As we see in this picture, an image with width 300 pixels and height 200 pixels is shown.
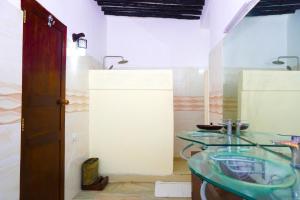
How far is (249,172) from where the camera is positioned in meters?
1.14

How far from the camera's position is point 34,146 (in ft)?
6.67

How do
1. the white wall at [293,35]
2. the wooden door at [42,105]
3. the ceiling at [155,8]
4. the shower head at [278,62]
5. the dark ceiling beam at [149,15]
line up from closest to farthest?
the white wall at [293,35], the shower head at [278,62], the wooden door at [42,105], the ceiling at [155,8], the dark ceiling beam at [149,15]

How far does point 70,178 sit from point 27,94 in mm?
1291

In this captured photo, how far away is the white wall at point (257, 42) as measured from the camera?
5.30ft

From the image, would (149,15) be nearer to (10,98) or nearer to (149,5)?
(149,5)

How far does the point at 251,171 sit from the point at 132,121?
7.98 feet

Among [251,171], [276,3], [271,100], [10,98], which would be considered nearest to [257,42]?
[276,3]

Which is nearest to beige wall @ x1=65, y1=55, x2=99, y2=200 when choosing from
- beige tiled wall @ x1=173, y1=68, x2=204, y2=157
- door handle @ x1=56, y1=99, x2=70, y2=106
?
door handle @ x1=56, y1=99, x2=70, y2=106

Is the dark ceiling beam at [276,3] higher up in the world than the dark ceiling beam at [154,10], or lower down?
lower down

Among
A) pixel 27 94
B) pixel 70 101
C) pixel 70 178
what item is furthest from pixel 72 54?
pixel 70 178

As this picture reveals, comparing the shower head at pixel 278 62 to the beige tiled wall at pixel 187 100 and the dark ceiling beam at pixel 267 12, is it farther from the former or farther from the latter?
the beige tiled wall at pixel 187 100

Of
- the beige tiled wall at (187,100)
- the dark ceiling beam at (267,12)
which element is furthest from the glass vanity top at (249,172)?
the beige tiled wall at (187,100)

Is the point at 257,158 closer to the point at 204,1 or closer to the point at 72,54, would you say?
the point at 72,54

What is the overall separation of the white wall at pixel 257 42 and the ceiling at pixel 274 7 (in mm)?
31
